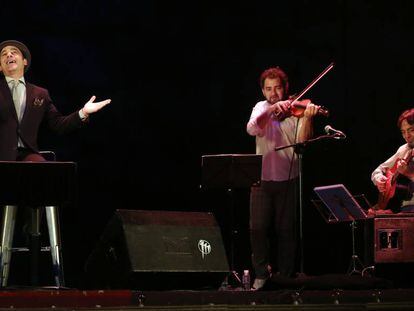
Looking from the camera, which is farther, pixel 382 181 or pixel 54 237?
pixel 382 181

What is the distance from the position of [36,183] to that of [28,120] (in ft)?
2.93

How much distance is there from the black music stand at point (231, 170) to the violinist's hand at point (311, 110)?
Result: 562mm

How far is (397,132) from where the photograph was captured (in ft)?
26.8

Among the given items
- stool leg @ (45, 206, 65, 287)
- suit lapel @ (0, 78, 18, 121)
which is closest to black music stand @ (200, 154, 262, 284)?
stool leg @ (45, 206, 65, 287)

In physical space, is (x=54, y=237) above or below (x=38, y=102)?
below

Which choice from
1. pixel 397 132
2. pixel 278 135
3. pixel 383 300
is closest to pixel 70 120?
pixel 278 135

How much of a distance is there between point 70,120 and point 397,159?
2852 millimetres

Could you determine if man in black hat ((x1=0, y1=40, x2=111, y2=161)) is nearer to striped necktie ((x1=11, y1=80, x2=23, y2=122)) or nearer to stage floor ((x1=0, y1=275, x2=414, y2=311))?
striped necktie ((x1=11, y1=80, x2=23, y2=122))

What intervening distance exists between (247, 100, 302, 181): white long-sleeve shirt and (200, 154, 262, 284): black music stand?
36 cm

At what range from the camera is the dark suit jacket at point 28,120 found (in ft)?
19.1

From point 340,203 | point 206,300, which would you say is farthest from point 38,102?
point 340,203

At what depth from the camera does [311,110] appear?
6.64 meters

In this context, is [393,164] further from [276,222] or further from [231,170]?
[231,170]

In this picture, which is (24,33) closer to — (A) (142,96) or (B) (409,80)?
(A) (142,96)
